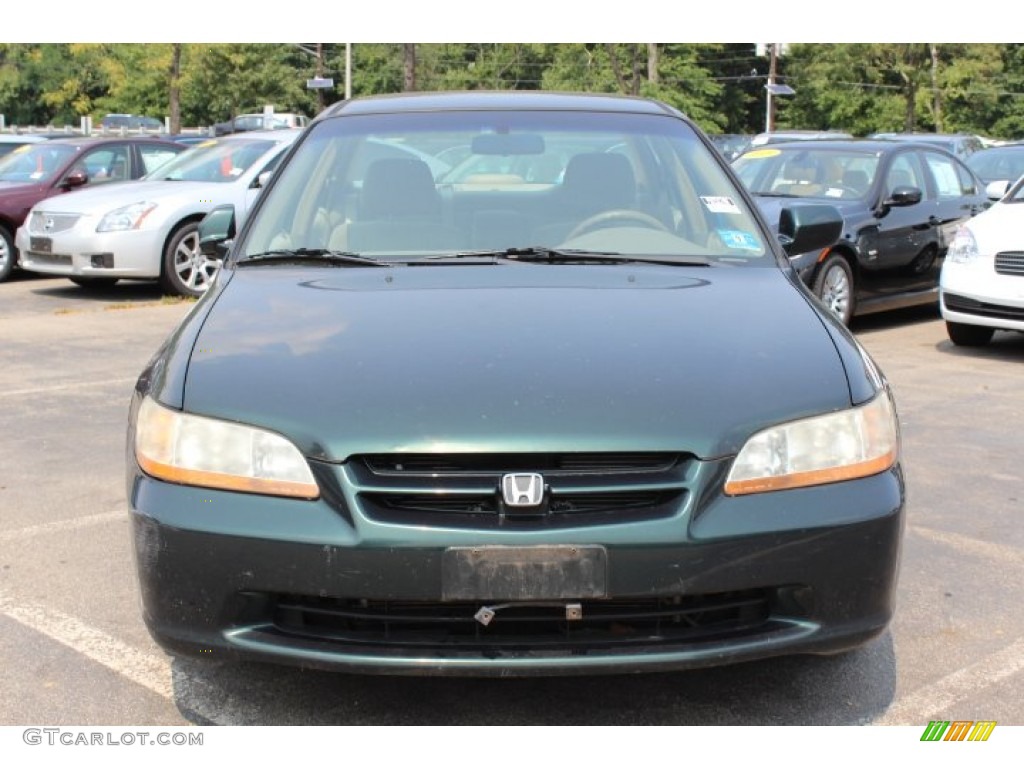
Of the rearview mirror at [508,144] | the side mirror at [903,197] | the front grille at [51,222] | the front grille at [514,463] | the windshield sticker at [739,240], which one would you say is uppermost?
the rearview mirror at [508,144]

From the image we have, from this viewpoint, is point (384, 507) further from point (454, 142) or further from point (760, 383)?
point (454, 142)

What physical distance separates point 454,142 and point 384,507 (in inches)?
77.9

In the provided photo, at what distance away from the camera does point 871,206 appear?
32.3 ft

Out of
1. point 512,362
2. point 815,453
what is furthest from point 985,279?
point 512,362

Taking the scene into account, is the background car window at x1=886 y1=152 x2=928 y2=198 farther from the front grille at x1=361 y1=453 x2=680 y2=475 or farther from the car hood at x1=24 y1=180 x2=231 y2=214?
the front grille at x1=361 y1=453 x2=680 y2=475

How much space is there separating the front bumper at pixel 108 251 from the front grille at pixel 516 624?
9456mm

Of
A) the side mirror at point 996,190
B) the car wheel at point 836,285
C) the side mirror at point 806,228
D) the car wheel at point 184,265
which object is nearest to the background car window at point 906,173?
the side mirror at point 996,190

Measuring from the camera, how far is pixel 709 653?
9.00 ft

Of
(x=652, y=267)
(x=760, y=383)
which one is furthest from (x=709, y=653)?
(x=652, y=267)

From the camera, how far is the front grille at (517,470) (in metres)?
2.70

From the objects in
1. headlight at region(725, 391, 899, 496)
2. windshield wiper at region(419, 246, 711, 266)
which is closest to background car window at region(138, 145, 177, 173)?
windshield wiper at region(419, 246, 711, 266)

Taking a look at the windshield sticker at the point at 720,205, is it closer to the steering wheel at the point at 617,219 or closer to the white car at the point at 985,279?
the steering wheel at the point at 617,219

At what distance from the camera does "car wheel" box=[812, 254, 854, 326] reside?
368 inches

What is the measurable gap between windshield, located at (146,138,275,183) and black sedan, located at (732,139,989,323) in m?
4.86
